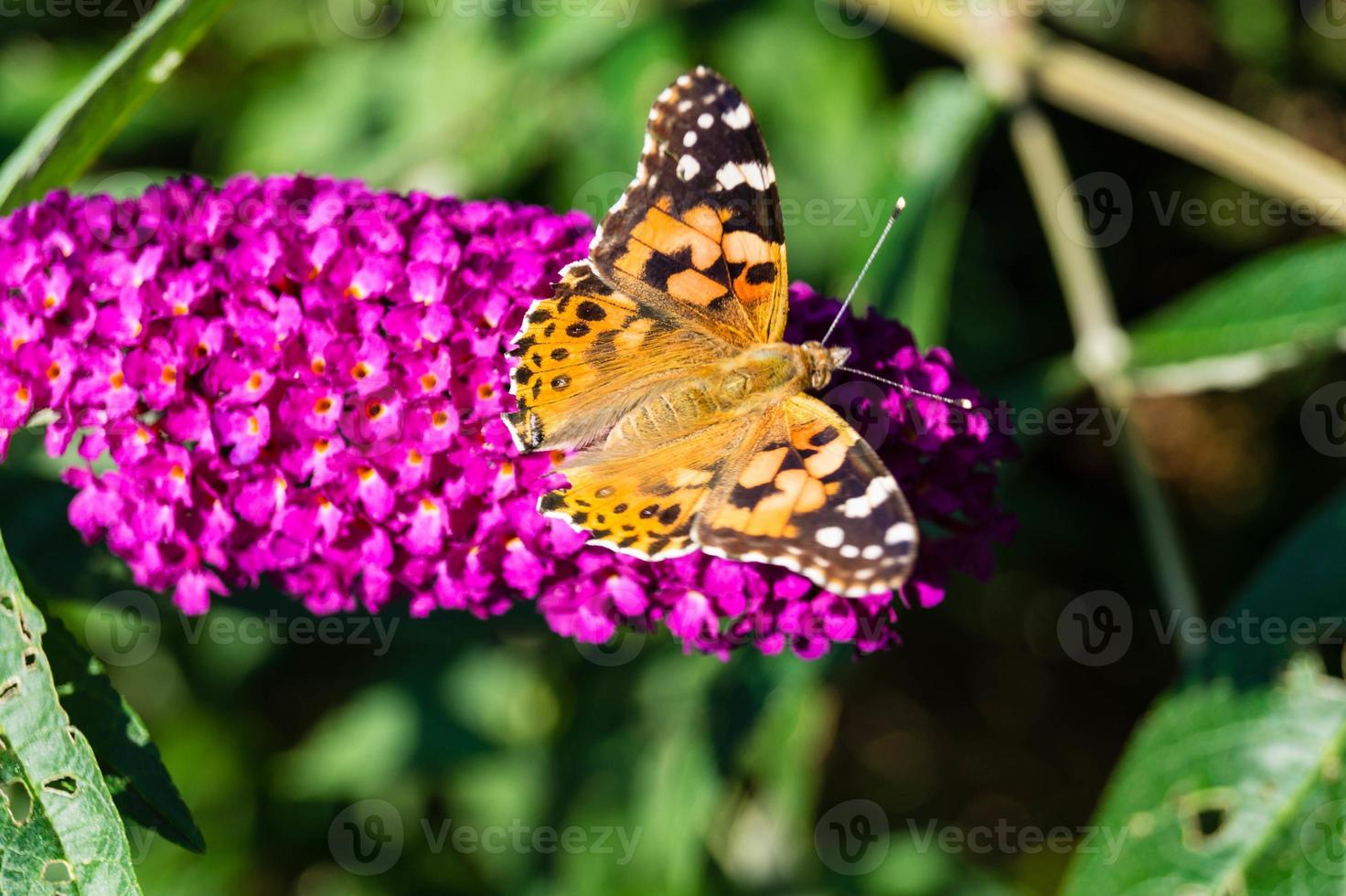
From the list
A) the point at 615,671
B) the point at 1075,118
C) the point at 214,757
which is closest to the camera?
the point at 615,671

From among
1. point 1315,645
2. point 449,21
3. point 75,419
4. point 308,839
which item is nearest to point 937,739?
point 1315,645

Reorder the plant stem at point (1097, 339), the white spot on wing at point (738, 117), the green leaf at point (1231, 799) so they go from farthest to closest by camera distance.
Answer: the plant stem at point (1097, 339) → the green leaf at point (1231, 799) → the white spot on wing at point (738, 117)

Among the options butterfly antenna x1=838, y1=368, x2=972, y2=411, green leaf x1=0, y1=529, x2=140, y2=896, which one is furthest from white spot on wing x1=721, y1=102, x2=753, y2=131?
green leaf x1=0, y1=529, x2=140, y2=896

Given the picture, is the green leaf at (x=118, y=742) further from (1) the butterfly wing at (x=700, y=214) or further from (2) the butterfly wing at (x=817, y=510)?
(1) the butterfly wing at (x=700, y=214)

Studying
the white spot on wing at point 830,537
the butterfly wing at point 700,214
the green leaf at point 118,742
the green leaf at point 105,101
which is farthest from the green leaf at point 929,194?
the green leaf at point 118,742

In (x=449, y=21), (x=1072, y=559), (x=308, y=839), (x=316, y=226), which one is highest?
(x=449, y=21)

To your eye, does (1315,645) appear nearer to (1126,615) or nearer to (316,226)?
(1126,615)

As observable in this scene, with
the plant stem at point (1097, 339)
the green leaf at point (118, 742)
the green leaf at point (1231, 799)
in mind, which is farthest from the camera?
the plant stem at point (1097, 339)
